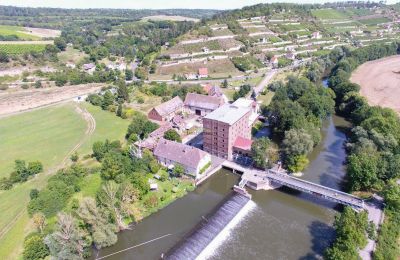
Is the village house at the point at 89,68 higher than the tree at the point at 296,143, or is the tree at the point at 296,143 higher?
the tree at the point at 296,143

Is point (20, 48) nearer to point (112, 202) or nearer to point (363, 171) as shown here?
point (112, 202)

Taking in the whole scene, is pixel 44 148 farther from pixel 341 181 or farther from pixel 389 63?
pixel 389 63

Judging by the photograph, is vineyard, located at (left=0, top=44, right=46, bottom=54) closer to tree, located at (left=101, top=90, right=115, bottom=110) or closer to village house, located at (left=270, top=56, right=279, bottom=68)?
tree, located at (left=101, top=90, right=115, bottom=110)

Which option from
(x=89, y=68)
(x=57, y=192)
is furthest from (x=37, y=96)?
(x=57, y=192)

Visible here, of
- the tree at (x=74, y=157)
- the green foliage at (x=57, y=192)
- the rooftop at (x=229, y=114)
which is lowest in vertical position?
the tree at (x=74, y=157)

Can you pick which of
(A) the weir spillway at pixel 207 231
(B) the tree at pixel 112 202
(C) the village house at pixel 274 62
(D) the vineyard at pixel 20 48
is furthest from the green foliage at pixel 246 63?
(D) the vineyard at pixel 20 48

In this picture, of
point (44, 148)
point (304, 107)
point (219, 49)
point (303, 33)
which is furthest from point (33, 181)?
point (303, 33)

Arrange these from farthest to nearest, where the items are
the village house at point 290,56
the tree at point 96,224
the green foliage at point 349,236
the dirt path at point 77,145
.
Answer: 1. the village house at point 290,56
2. the dirt path at point 77,145
3. the tree at point 96,224
4. the green foliage at point 349,236

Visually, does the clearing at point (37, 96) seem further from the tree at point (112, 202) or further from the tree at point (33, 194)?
the tree at point (112, 202)
